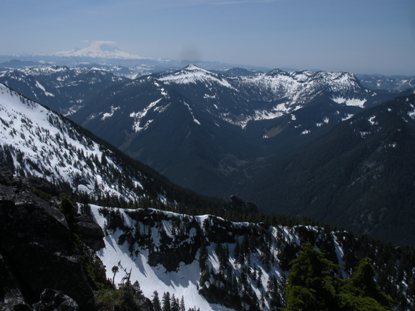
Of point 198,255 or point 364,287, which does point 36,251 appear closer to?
point 364,287

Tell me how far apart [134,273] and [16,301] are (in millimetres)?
83889

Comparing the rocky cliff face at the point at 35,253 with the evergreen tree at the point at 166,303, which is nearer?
the rocky cliff face at the point at 35,253

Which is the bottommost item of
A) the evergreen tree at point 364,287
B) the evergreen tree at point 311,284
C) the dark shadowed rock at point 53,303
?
the dark shadowed rock at point 53,303

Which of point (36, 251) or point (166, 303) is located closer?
point (36, 251)

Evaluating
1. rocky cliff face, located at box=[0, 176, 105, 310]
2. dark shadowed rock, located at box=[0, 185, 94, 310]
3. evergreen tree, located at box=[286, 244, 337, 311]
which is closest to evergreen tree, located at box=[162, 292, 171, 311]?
rocky cliff face, located at box=[0, 176, 105, 310]

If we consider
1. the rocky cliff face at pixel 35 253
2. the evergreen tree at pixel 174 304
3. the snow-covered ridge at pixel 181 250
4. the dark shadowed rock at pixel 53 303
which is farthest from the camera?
the snow-covered ridge at pixel 181 250

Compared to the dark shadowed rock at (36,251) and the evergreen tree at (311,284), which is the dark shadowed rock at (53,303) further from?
the evergreen tree at (311,284)

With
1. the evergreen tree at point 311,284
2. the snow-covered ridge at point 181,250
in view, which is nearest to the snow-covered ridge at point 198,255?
the snow-covered ridge at point 181,250

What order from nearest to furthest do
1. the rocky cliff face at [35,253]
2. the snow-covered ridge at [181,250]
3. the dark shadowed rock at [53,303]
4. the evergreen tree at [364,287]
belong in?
the dark shadowed rock at [53,303] → the evergreen tree at [364,287] → the rocky cliff face at [35,253] → the snow-covered ridge at [181,250]

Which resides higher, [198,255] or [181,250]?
[181,250]

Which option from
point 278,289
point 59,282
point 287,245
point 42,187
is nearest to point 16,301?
point 59,282

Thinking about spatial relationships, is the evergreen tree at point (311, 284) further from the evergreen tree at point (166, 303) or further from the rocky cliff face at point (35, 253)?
the evergreen tree at point (166, 303)

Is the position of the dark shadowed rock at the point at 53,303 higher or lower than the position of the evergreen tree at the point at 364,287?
lower

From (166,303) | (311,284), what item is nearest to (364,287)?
(311,284)
